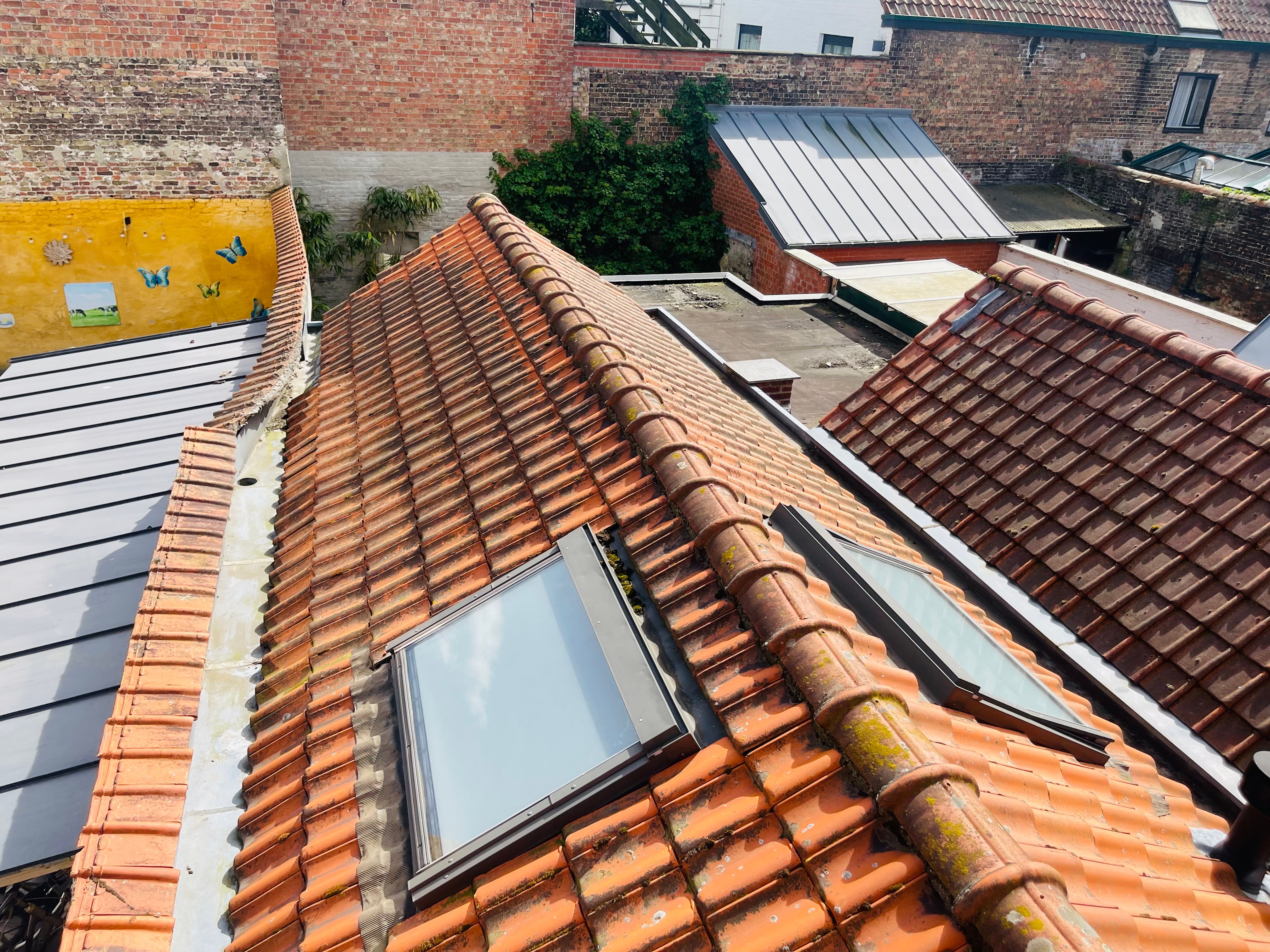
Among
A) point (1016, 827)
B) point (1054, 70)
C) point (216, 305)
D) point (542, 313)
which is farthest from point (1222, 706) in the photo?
point (1054, 70)

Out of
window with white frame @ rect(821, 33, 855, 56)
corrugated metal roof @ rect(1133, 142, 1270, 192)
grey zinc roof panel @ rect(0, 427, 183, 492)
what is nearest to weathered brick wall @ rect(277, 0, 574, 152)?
window with white frame @ rect(821, 33, 855, 56)

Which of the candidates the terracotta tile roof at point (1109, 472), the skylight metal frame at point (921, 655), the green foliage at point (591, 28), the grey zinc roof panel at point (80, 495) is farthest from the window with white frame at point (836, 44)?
the skylight metal frame at point (921, 655)

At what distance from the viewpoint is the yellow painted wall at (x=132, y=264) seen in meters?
11.6

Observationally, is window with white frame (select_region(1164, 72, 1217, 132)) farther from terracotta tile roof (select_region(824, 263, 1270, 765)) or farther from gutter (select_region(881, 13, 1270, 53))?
terracotta tile roof (select_region(824, 263, 1270, 765))

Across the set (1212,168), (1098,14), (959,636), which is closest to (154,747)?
(959,636)

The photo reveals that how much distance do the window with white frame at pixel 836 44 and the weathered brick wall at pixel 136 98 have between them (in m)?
15.5

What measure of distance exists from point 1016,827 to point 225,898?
2.42 meters

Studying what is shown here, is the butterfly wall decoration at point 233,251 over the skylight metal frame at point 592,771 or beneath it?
over

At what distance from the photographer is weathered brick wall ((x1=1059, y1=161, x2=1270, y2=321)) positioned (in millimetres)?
16953

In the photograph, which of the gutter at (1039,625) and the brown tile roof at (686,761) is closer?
the brown tile roof at (686,761)

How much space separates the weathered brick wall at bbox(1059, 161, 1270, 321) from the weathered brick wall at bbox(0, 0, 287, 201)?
59.5 feet

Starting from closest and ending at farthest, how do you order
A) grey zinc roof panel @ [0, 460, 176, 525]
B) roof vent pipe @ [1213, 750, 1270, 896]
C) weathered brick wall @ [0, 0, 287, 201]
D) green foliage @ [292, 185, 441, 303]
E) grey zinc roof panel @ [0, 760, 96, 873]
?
roof vent pipe @ [1213, 750, 1270, 896] → grey zinc roof panel @ [0, 760, 96, 873] → grey zinc roof panel @ [0, 460, 176, 525] → weathered brick wall @ [0, 0, 287, 201] → green foliage @ [292, 185, 441, 303]

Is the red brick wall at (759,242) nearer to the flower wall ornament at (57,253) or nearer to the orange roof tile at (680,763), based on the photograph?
the orange roof tile at (680,763)

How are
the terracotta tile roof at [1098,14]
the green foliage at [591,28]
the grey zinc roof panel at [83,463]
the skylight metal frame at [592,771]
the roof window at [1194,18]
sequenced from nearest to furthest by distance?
the skylight metal frame at [592,771] < the grey zinc roof panel at [83,463] < the terracotta tile roof at [1098,14] < the green foliage at [591,28] < the roof window at [1194,18]
